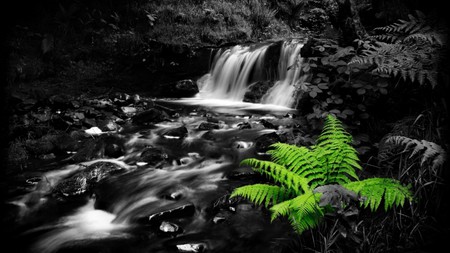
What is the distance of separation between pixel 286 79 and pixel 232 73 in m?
2.27

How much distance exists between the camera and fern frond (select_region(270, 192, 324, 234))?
2.10 metres

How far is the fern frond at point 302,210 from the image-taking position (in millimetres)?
2102

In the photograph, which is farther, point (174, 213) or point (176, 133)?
point (176, 133)

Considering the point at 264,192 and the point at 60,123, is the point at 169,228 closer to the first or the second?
the point at 264,192

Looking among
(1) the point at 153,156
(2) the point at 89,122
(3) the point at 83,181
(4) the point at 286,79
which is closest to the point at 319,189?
(3) the point at 83,181

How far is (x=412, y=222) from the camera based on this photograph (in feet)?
8.23

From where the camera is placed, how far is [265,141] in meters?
5.27

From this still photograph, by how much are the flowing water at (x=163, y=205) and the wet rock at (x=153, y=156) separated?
6 centimetres

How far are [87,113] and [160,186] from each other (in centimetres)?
426

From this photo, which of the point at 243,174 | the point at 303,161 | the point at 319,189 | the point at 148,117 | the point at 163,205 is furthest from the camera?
the point at 148,117

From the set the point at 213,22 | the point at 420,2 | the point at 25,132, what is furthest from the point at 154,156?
the point at 213,22

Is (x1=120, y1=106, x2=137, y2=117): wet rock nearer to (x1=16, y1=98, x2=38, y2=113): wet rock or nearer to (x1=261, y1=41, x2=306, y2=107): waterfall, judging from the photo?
(x1=16, y1=98, x2=38, y2=113): wet rock

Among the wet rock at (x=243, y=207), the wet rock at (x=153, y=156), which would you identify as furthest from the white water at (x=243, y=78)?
the wet rock at (x=243, y=207)

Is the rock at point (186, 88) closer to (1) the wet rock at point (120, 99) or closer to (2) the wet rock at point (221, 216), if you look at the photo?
(1) the wet rock at point (120, 99)
